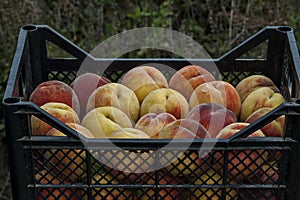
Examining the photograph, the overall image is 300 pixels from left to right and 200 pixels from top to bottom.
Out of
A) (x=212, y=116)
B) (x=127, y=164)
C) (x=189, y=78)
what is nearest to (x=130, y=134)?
(x=127, y=164)

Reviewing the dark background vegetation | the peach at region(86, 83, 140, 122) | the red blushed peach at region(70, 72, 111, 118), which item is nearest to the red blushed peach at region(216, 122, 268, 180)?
the peach at region(86, 83, 140, 122)

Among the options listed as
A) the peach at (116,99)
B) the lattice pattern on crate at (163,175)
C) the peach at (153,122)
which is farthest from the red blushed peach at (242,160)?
→ the peach at (116,99)

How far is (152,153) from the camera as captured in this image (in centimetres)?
103

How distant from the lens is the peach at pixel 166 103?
121 cm

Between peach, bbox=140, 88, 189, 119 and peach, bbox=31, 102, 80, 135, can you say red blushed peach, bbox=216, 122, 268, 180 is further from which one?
peach, bbox=31, 102, 80, 135

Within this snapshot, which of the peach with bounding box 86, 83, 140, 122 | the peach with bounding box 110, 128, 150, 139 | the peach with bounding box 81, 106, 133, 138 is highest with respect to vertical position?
the peach with bounding box 86, 83, 140, 122

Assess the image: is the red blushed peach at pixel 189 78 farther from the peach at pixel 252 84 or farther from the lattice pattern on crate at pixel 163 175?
the lattice pattern on crate at pixel 163 175

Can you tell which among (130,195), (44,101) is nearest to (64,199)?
(130,195)

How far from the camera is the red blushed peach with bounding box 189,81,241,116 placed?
4.01ft

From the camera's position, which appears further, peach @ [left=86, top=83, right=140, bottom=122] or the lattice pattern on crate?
peach @ [left=86, top=83, right=140, bottom=122]

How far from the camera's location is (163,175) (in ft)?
3.51

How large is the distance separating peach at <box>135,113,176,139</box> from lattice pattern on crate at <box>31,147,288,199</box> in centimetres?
8

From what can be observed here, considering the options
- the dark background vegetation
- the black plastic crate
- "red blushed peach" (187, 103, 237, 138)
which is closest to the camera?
the black plastic crate

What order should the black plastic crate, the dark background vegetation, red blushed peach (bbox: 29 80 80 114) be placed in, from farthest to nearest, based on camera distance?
the dark background vegetation, red blushed peach (bbox: 29 80 80 114), the black plastic crate
